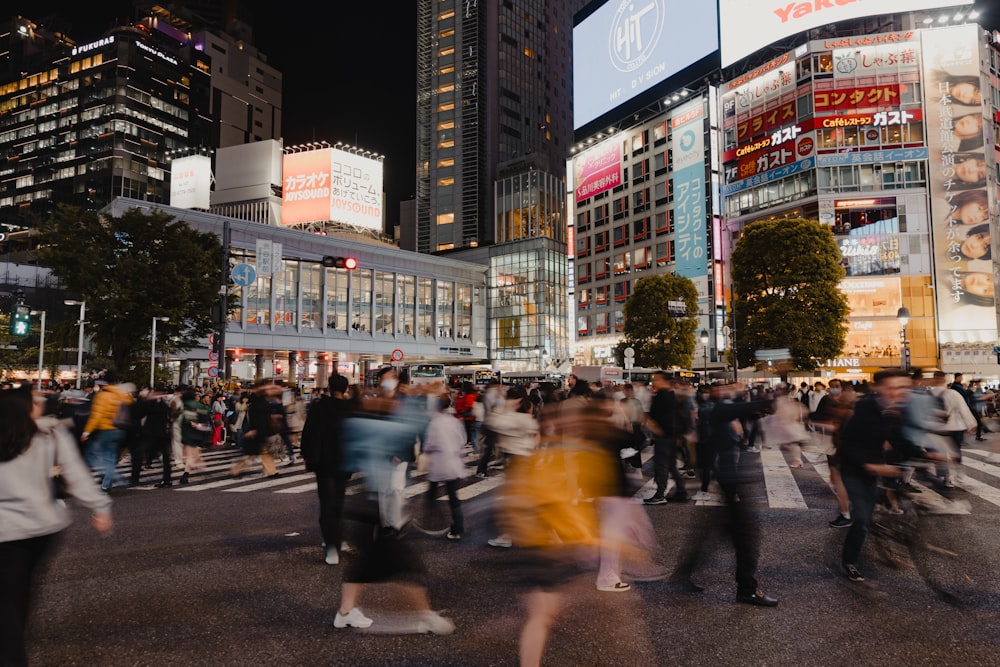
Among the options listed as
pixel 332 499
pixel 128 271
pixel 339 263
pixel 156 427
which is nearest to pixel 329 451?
pixel 332 499

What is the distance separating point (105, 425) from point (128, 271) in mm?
24403

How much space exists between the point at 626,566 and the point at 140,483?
37.2 feet

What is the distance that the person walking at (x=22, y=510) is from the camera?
3.36m

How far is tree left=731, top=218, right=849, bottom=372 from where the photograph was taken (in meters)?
38.0

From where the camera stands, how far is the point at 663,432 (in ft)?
31.5

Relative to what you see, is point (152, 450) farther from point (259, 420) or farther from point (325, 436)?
point (325, 436)

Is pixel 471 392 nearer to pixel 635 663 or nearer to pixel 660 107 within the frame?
pixel 635 663

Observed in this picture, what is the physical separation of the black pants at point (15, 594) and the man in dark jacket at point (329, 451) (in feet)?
8.00

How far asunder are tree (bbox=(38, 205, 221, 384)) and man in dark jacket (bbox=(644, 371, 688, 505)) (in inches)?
1181

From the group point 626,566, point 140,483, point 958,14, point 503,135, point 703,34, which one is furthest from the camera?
point 503,135

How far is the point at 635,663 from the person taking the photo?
4.23 m

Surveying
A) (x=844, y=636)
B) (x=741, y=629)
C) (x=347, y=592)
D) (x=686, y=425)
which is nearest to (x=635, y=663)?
(x=741, y=629)

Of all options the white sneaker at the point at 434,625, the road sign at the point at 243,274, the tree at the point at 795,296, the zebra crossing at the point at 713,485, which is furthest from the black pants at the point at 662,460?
the tree at the point at 795,296

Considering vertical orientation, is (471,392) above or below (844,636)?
above
